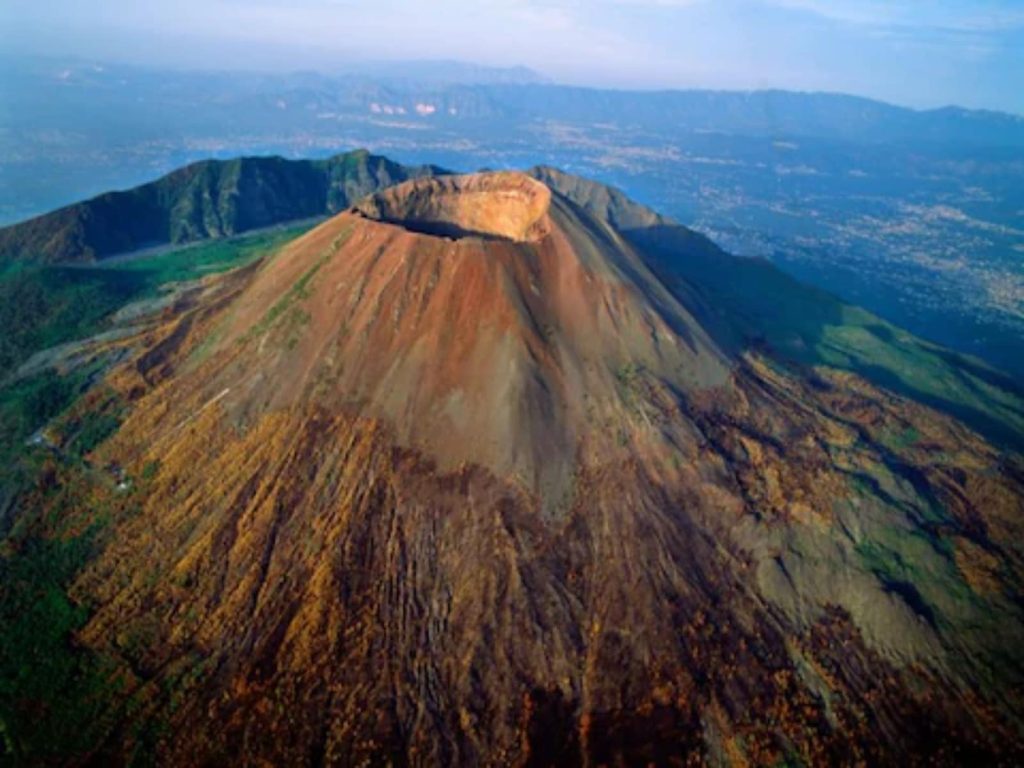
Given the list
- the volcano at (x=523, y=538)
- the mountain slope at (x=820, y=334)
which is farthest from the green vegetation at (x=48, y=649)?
the mountain slope at (x=820, y=334)

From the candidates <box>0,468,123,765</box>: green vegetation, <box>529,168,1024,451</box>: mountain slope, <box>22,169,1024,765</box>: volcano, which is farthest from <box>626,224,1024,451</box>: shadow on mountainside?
<box>0,468,123,765</box>: green vegetation

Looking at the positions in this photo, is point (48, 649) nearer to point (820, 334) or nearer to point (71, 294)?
point (71, 294)

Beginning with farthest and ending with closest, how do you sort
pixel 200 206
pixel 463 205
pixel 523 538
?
pixel 200 206 < pixel 463 205 < pixel 523 538

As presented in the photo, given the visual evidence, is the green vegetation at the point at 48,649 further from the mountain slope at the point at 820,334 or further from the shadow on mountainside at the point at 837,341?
the mountain slope at the point at 820,334

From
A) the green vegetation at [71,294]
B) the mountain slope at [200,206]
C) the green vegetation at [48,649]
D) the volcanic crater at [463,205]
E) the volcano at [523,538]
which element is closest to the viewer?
the green vegetation at [48,649]

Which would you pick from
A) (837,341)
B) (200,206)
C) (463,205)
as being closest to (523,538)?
(463,205)

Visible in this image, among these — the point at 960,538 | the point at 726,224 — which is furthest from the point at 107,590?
the point at 726,224
